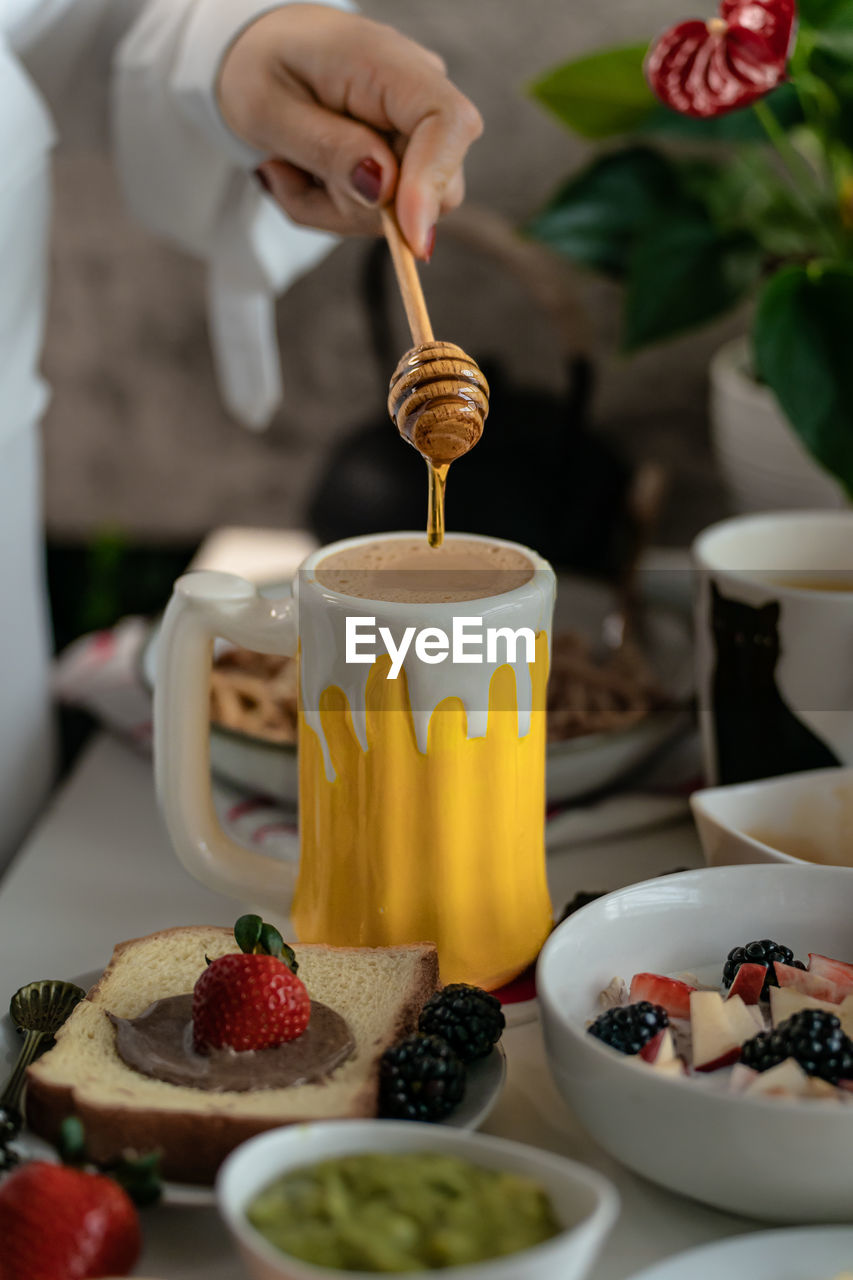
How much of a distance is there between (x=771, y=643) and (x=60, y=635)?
1.37m

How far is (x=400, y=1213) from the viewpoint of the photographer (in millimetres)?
406

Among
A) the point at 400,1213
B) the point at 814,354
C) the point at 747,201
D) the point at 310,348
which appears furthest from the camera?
the point at 310,348

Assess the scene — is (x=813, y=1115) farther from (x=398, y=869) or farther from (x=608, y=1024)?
(x=398, y=869)

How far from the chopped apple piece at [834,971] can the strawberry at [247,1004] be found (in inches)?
8.6

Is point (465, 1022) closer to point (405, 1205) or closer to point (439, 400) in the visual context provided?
point (405, 1205)

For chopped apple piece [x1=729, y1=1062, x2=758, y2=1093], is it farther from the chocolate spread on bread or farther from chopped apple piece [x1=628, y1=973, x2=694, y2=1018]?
the chocolate spread on bread

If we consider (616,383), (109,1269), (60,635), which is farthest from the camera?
(60,635)

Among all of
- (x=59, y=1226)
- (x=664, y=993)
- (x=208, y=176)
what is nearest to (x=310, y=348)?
(x=208, y=176)

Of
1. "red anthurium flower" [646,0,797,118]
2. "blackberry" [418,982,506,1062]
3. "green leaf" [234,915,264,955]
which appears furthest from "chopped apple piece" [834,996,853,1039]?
"red anthurium flower" [646,0,797,118]

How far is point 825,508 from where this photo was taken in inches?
45.9

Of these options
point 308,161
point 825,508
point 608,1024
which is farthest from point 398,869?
point 825,508

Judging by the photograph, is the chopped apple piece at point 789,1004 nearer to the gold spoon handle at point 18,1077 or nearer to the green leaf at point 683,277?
the gold spoon handle at point 18,1077

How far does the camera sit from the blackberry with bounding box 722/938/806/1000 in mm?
543

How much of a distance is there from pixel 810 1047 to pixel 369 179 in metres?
0.49
